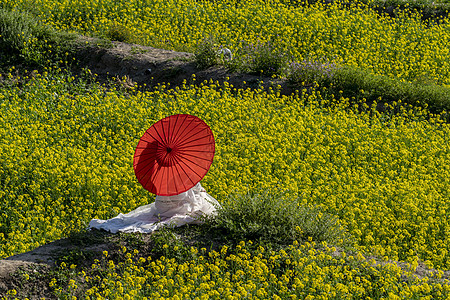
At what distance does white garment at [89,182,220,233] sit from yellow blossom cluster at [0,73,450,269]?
465 millimetres

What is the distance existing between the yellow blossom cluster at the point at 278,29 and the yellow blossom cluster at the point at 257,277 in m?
6.90

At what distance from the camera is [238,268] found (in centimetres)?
561

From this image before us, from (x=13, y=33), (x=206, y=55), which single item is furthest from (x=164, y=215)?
(x=13, y=33)

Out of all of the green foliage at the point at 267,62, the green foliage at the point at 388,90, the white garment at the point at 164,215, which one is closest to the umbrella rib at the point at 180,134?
the white garment at the point at 164,215

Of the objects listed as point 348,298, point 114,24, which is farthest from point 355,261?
point 114,24

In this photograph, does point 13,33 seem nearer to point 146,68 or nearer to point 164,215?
point 146,68

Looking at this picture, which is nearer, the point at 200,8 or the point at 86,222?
the point at 86,222

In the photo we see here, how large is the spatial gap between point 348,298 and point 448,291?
0.95 metres

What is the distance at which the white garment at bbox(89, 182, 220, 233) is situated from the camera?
615 cm

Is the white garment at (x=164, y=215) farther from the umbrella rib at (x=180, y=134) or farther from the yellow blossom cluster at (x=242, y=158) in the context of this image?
the umbrella rib at (x=180, y=134)

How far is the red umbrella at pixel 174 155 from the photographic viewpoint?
596 centimetres

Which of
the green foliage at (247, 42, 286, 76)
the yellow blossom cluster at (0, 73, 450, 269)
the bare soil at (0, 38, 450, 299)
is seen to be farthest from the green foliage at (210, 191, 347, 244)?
the green foliage at (247, 42, 286, 76)

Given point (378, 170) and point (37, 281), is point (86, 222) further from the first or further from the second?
point (378, 170)

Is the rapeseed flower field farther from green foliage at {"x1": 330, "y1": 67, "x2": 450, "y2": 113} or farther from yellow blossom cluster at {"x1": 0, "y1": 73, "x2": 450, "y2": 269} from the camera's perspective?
green foliage at {"x1": 330, "y1": 67, "x2": 450, "y2": 113}
